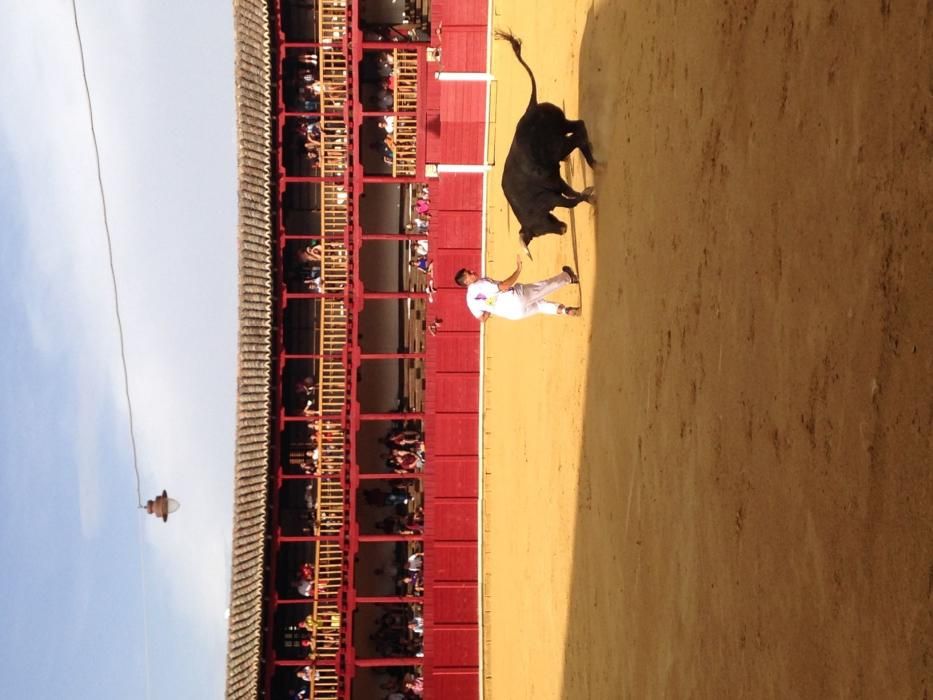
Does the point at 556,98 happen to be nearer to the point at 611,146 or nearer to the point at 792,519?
the point at 611,146

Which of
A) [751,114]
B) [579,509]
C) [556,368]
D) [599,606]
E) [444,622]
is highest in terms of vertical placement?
[751,114]

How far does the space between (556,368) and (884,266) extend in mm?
6174

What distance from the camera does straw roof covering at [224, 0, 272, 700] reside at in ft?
39.4

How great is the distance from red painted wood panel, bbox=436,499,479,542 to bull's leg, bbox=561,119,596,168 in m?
5.88

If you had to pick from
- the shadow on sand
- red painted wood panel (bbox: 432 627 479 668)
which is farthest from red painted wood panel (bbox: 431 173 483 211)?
red painted wood panel (bbox: 432 627 479 668)

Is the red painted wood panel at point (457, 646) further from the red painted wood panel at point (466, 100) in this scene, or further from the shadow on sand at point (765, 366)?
the red painted wood panel at point (466, 100)

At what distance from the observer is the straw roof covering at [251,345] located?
12.0 meters

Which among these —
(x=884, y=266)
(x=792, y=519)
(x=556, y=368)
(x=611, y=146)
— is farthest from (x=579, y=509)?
(x=884, y=266)

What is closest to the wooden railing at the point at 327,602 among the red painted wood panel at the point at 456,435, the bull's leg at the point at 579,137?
the red painted wood panel at the point at 456,435

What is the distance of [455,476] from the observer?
12234 mm

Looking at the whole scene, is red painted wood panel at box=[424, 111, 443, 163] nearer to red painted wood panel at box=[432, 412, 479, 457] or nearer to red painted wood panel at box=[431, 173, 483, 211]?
red painted wood panel at box=[431, 173, 483, 211]

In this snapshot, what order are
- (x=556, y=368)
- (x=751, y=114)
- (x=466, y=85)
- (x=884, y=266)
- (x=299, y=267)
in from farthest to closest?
(x=299, y=267), (x=466, y=85), (x=556, y=368), (x=751, y=114), (x=884, y=266)

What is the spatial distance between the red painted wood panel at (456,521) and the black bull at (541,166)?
5.21 metres

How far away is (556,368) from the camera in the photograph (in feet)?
31.3
